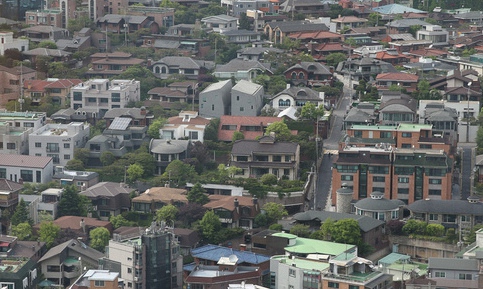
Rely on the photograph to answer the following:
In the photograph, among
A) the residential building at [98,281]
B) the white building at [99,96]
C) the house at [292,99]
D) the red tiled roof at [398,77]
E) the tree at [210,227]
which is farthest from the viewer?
the red tiled roof at [398,77]

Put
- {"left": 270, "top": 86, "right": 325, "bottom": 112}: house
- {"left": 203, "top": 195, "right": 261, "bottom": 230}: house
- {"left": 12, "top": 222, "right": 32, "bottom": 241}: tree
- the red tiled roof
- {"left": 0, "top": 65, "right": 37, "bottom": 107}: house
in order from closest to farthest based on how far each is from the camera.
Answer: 1. {"left": 12, "top": 222, "right": 32, "bottom": 241}: tree
2. {"left": 203, "top": 195, "right": 261, "bottom": 230}: house
3. {"left": 270, "top": 86, "right": 325, "bottom": 112}: house
4. {"left": 0, "top": 65, "right": 37, "bottom": 107}: house
5. the red tiled roof

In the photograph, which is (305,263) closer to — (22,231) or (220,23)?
(22,231)

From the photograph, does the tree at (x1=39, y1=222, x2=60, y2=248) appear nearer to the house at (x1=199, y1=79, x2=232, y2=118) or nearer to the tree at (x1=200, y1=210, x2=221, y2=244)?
the tree at (x1=200, y1=210, x2=221, y2=244)

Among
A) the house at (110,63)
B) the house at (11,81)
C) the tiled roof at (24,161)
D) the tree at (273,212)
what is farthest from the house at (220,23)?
the tree at (273,212)

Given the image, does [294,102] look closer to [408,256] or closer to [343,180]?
[343,180]

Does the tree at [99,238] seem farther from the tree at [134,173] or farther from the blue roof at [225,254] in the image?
the tree at [134,173]

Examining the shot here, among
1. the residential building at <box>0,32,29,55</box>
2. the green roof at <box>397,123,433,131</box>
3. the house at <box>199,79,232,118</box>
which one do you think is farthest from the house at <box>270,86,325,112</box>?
the residential building at <box>0,32,29,55</box>

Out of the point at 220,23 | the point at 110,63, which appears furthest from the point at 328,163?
the point at 220,23
